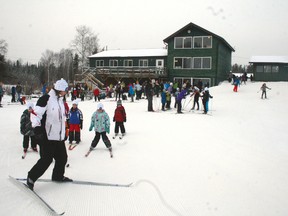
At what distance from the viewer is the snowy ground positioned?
3.92 metres

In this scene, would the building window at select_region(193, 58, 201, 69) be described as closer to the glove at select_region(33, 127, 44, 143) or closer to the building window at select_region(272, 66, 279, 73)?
the building window at select_region(272, 66, 279, 73)

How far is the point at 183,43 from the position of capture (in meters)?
32.0

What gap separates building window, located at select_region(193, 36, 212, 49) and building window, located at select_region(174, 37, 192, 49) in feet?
2.00

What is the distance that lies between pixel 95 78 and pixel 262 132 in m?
24.4

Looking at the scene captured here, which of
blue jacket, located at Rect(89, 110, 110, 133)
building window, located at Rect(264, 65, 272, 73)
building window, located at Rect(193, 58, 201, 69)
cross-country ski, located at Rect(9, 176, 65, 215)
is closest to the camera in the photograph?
cross-country ski, located at Rect(9, 176, 65, 215)

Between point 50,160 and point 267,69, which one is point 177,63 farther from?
point 50,160

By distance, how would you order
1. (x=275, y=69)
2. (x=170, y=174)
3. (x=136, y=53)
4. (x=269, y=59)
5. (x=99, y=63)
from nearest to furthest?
(x=170, y=174) < (x=275, y=69) < (x=269, y=59) < (x=136, y=53) < (x=99, y=63)

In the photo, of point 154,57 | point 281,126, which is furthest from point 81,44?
point 281,126

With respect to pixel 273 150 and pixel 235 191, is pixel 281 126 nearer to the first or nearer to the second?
pixel 273 150

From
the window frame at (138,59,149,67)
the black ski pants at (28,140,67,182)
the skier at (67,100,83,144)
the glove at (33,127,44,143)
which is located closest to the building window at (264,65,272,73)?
the window frame at (138,59,149,67)

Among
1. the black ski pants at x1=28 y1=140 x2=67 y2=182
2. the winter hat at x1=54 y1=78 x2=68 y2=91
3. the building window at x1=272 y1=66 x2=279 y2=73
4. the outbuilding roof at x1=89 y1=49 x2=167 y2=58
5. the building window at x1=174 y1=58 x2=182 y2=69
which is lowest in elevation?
the black ski pants at x1=28 y1=140 x2=67 y2=182

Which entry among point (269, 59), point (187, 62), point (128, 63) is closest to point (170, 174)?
point (187, 62)

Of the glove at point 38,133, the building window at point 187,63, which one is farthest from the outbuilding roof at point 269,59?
the glove at point 38,133

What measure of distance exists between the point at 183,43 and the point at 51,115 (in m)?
29.5
